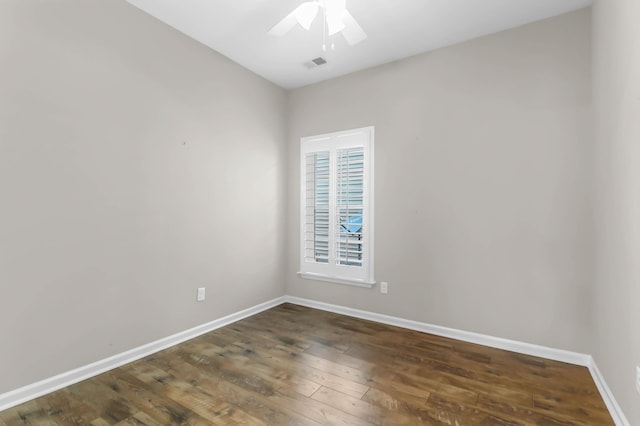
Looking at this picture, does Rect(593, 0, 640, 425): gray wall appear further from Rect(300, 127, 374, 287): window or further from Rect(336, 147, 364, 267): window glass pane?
Rect(336, 147, 364, 267): window glass pane

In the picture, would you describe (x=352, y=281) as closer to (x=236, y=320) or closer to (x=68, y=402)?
(x=236, y=320)

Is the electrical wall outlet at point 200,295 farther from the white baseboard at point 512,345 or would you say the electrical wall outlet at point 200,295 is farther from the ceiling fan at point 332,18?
the ceiling fan at point 332,18

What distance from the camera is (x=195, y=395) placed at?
198 centimetres

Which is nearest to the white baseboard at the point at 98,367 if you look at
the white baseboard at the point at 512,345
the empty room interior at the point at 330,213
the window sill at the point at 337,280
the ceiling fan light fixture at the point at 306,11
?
the empty room interior at the point at 330,213

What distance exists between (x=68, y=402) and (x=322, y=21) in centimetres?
334

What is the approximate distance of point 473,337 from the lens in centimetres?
281

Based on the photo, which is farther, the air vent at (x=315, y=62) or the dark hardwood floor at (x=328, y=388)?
the air vent at (x=315, y=62)

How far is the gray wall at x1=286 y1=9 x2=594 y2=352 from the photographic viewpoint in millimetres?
2457

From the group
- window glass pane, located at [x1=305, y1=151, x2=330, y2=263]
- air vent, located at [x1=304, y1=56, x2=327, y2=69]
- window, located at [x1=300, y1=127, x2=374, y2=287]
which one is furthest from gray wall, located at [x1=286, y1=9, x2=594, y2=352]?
window glass pane, located at [x1=305, y1=151, x2=330, y2=263]

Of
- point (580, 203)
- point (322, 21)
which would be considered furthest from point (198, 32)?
point (580, 203)

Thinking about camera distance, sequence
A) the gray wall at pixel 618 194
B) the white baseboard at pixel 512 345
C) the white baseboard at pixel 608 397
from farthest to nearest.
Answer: the white baseboard at pixel 512 345 < the white baseboard at pixel 608 397 < the gray wall at pixel 618 194

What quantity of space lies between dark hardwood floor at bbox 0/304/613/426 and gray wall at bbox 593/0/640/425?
1.18 feet

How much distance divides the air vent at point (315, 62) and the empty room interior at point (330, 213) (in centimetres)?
5

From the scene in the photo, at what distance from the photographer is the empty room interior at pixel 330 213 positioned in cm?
187
